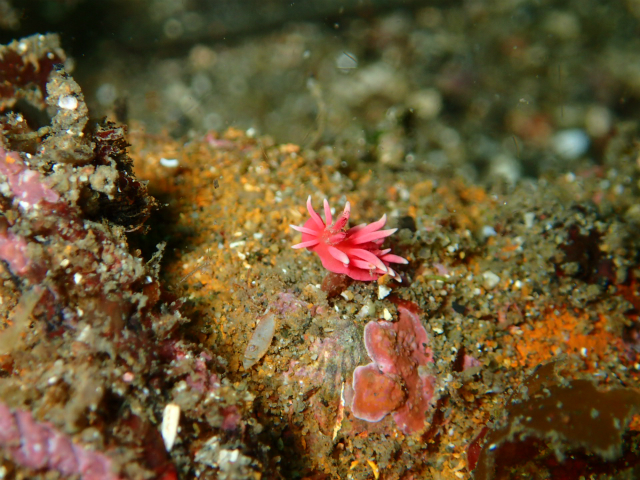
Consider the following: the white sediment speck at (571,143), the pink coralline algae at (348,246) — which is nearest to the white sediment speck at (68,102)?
the pink coralline algae at (348,246)

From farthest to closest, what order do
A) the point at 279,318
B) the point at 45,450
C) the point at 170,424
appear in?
the point at 279,318
the point at 170,424
the point at 45,450

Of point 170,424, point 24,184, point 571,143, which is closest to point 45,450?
point 170,424

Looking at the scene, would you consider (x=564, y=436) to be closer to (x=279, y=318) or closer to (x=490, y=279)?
(x=490, y=279)

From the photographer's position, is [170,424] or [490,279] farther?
[490,279]

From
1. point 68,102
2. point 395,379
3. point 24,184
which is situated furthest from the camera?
point 395,379

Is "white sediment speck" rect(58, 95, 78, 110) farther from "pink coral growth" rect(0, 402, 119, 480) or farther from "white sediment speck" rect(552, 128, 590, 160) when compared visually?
"white sediment speck" rect(552, 128, 590, 160)
